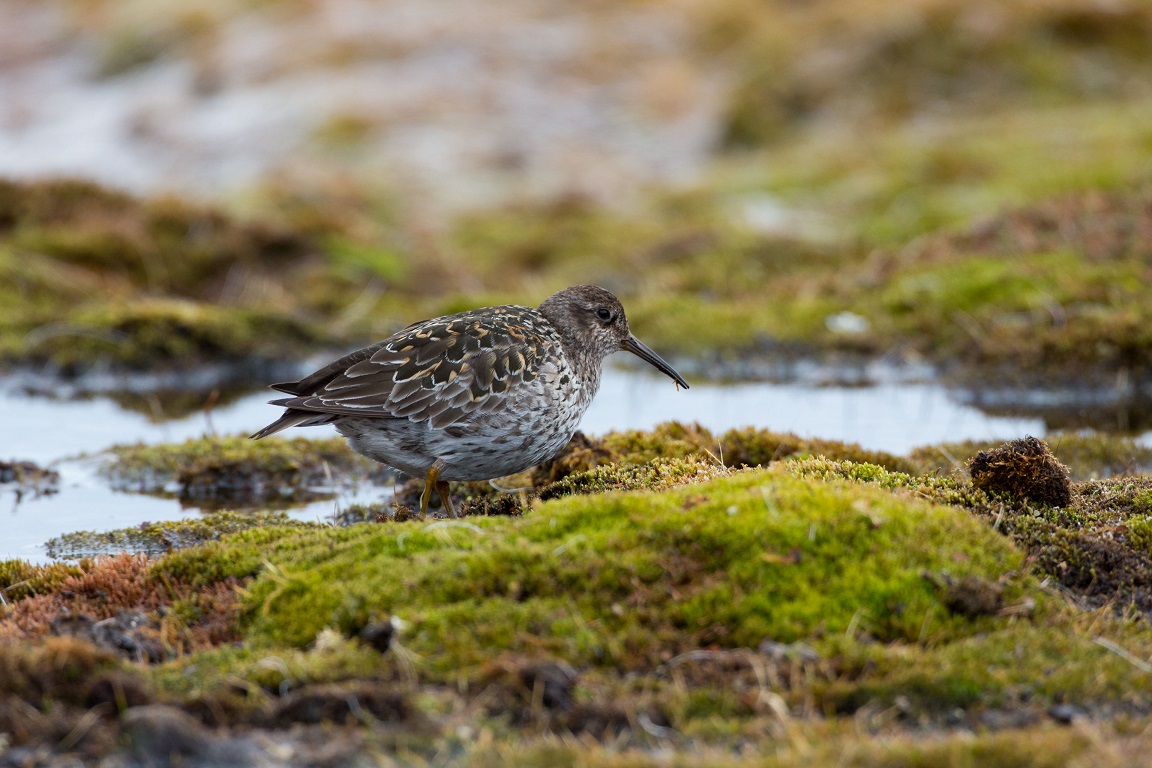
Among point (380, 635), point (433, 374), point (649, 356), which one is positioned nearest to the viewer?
point (380, 635)

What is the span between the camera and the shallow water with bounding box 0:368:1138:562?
10.3 m

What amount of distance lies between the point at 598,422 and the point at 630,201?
12950 mm

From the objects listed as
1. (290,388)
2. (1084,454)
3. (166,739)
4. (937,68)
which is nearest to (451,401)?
(290,388)

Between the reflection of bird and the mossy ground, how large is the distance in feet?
4.25

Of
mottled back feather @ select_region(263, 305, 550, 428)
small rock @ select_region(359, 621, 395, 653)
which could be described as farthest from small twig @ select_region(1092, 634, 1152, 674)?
mottled back feather @ select_region(263, 305, 550, 428)

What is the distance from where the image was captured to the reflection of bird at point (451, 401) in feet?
27.9

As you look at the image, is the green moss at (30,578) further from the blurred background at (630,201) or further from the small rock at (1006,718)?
the small rock at (1006,718)

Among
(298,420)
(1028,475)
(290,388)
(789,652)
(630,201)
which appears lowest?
(789,652)

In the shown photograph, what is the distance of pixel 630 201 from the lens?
2556 centimetres

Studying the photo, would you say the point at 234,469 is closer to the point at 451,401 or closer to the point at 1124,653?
the point at 451,401

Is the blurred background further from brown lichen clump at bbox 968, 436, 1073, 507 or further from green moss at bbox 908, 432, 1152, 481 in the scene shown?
brown lichen clump at bbox 968, 436, 1073, 507

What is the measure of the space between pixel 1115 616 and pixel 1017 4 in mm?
26491

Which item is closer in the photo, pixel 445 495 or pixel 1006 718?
pixel 1006 718

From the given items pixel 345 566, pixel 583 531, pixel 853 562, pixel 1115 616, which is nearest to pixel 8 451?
pixel 345 566
